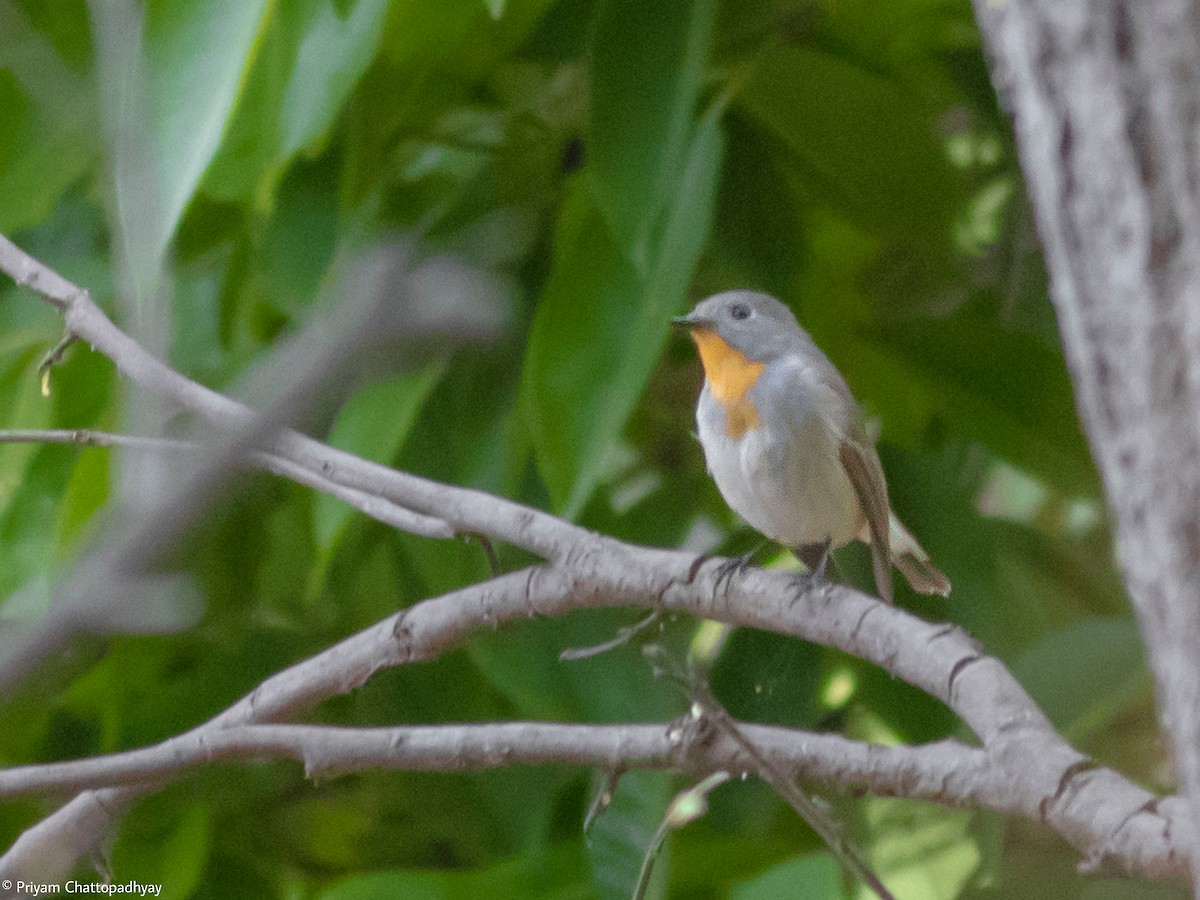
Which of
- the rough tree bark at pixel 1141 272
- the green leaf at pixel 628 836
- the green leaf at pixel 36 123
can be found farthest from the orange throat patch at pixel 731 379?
the rough tree bark at pixel 1141 272

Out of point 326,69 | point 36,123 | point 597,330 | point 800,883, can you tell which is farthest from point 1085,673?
point 36,123

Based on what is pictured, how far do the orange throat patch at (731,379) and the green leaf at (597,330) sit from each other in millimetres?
182

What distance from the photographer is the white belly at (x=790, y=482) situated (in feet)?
7.36

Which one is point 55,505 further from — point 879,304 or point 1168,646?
point 1168,646

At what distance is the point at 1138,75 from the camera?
0.80m

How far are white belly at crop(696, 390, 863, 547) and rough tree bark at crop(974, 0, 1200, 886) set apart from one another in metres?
1.39

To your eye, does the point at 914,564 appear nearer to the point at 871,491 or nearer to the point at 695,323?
the point at 871,491

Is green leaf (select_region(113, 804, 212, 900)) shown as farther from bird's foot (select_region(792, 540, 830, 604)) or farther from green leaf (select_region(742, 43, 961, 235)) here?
green leaf (select_region(742, 43, 961, 235))

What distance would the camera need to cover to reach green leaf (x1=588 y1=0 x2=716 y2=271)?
2.17 metres

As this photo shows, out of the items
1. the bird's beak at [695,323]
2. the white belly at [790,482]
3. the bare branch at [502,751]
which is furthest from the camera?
the bird's beak at [695,323]

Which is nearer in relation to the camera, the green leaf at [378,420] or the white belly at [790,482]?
the white belly at [790,482]

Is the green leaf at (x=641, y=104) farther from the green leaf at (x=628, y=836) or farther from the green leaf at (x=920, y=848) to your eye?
the green leaf at (x=920, y=848)

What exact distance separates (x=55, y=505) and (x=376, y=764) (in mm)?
1308

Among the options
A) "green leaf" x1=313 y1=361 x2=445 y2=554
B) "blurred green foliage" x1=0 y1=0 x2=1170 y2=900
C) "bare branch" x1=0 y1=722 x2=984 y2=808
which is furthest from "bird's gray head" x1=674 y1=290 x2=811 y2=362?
"bare branch" x1=0 y1=722 x2=984 y2=808
